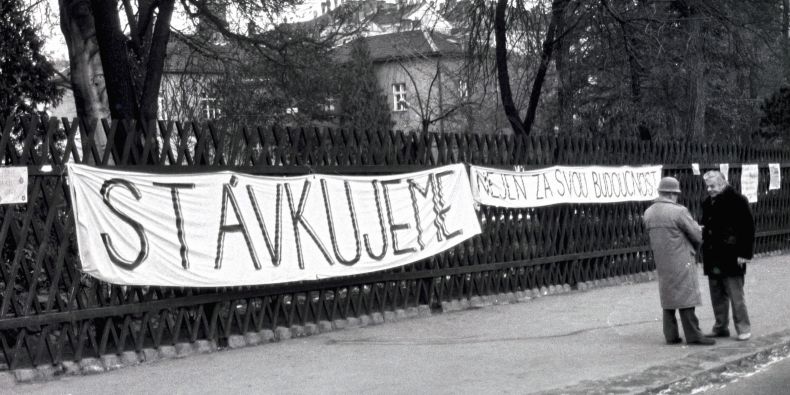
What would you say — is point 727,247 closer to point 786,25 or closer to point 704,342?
point 704,342

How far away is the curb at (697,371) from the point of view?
8.47 meters

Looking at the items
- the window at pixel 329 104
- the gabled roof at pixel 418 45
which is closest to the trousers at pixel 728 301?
the gabled roof at pixel 418 45

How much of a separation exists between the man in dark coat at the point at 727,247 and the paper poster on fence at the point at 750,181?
998 centimetres

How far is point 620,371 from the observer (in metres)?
9.18

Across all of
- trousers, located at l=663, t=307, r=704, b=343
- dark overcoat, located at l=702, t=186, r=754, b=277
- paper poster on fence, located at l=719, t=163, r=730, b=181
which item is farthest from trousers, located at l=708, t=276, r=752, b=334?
paper poster on fence, located at l=719, t=163, r=730, b=181

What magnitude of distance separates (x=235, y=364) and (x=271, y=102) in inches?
1030

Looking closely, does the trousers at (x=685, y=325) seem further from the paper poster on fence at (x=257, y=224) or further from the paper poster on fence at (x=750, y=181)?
the paper poster on fence at (x=750, y=181)

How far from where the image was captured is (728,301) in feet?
36.7

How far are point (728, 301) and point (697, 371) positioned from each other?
2.16 meters

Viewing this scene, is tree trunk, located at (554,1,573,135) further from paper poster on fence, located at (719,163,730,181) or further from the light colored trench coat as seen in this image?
the light colored trench coat

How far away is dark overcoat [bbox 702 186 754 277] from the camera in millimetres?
10891

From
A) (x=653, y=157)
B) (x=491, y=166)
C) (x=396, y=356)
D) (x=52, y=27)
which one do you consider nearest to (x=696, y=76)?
(x=653, y=157)

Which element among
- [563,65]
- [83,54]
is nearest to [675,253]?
[83,54]

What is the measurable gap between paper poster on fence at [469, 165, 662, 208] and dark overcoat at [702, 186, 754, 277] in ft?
11.9
